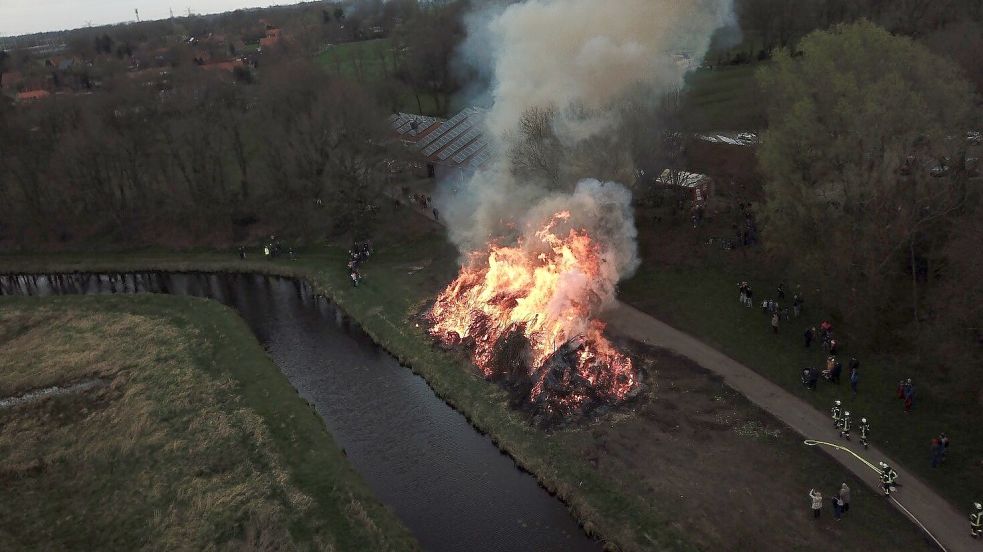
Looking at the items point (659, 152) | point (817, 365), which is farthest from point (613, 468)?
point (659, 152)

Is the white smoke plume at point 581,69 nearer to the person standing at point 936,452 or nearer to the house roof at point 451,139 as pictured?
the house roof at point 451,139

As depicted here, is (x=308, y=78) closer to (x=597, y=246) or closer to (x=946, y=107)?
(x=597, y=246)

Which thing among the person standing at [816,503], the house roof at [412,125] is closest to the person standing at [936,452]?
the person standing at [816,503]

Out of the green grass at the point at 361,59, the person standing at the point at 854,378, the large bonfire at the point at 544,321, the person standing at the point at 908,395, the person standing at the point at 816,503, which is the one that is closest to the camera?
the person standing at the point at 816,503

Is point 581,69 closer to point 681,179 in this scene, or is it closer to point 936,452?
point 681,179

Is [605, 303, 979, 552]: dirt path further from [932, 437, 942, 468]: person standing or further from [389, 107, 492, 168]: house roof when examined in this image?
[389, 107, 492, 168]: house roof
